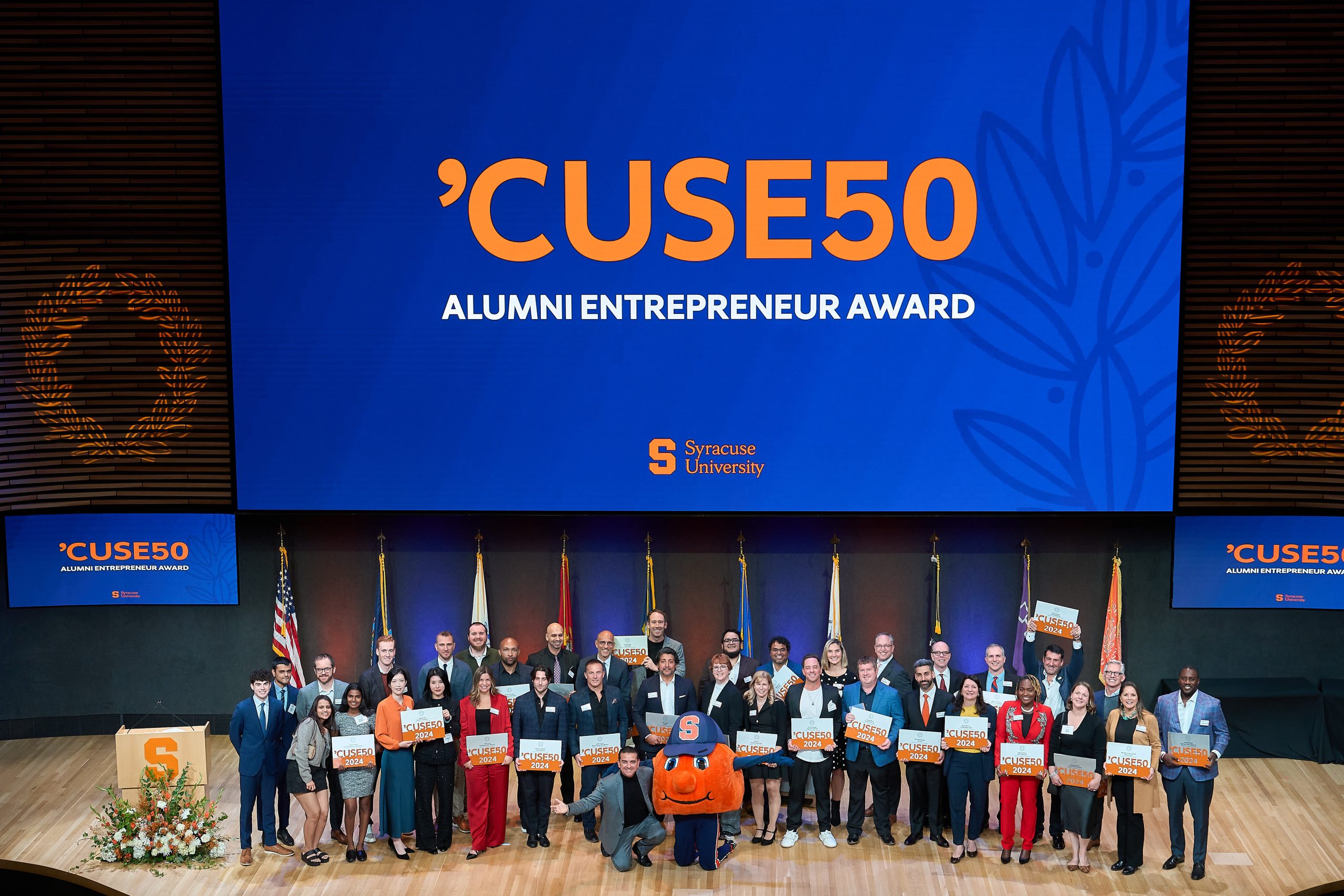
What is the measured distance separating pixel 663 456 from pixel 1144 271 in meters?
3.80

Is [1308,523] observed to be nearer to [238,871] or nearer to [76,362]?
[238,871]

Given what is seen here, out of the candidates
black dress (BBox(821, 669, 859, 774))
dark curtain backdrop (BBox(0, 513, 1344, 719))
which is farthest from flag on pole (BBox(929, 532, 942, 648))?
black dress (BBox(821, 669, 859, 774))

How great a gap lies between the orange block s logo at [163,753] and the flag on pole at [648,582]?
359cm

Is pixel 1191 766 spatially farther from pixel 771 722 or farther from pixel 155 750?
pixel 155 750

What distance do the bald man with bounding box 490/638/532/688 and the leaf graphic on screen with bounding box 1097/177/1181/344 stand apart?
4.92m

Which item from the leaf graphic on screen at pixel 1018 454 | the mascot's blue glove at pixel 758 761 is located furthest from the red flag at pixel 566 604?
the leaf graphic on screen at pixel 1018 454

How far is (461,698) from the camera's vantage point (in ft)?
29.0

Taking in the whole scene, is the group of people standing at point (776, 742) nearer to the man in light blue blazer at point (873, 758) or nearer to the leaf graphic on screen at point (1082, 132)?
the man in light blue blazer at point (873, 758)

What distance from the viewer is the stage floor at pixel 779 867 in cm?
797

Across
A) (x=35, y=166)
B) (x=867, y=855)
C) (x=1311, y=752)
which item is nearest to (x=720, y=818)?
(x=867, y=855)

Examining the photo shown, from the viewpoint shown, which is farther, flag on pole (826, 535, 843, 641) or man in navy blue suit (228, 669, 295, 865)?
flag on pole (826, 535, 843, 641)

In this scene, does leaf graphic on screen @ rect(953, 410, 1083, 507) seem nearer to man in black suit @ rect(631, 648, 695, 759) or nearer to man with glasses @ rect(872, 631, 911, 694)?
man with glasses @ rect(872, 631, 911, 694)

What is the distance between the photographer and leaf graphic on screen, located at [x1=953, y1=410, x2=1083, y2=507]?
9.19 meters

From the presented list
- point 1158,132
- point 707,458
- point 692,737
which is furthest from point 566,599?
point 1158,132
